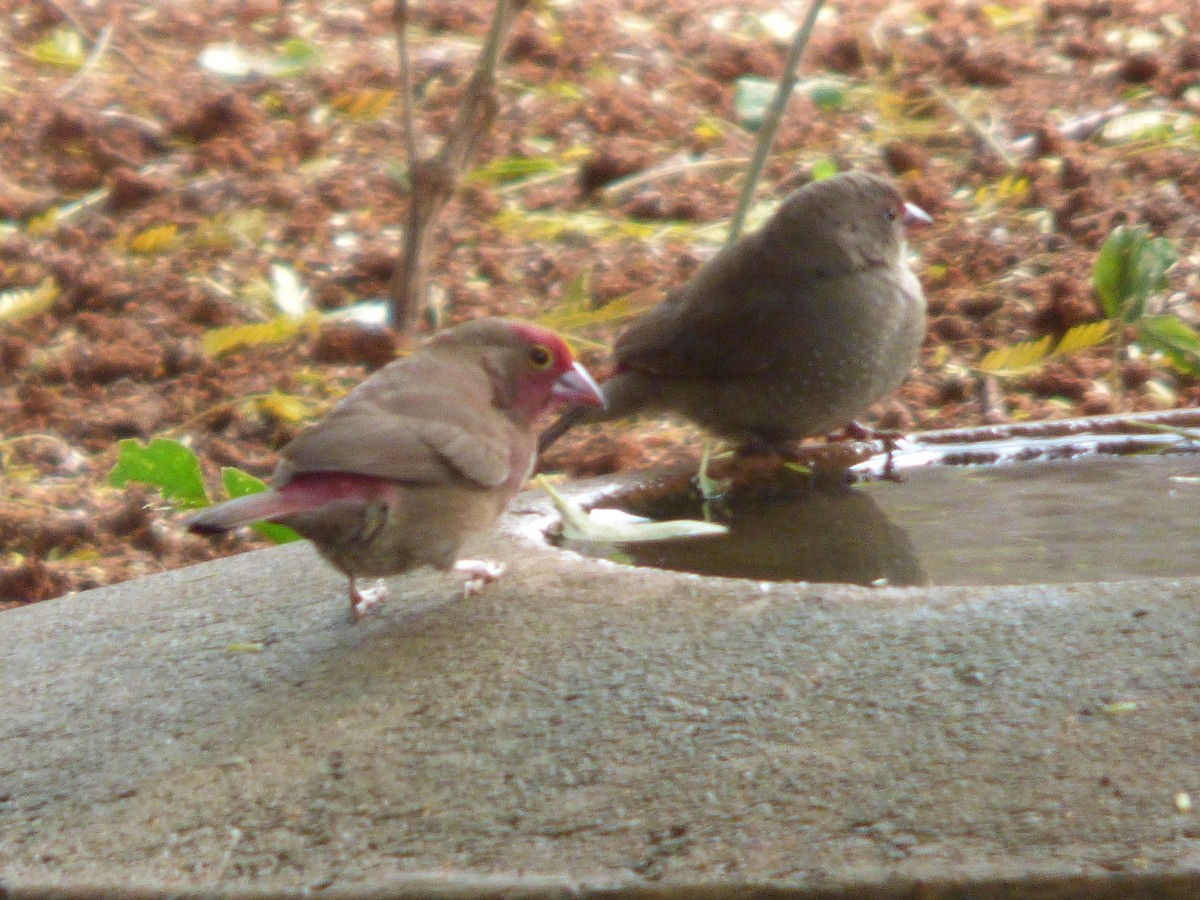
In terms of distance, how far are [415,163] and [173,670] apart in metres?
2.58

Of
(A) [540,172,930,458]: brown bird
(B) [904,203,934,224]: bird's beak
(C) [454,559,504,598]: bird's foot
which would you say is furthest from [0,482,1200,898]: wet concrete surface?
(B) [904,203,934,224]: bird's beak

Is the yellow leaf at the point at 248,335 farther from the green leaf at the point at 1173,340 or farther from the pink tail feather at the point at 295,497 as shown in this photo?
the green leaf at the point at 1173,340

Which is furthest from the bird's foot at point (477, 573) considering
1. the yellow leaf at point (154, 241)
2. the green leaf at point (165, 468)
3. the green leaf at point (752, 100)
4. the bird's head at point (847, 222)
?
the green leaf at point (752, 100)

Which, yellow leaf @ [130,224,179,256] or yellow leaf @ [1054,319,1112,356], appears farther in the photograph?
yellow leaf @ [130,224,179,256]

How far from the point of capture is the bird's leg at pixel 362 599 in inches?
126

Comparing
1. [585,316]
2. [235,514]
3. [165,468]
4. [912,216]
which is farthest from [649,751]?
[585,316]

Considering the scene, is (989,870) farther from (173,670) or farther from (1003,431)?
(1003,431)

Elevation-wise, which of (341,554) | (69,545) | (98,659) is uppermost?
(341,554)

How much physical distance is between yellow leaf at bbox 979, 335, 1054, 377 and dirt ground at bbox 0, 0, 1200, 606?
0.09m

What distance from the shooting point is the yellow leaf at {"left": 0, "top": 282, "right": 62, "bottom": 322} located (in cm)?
571

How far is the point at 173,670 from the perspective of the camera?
9.95 feet

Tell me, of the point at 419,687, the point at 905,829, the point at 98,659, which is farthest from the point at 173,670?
the point at 905,829

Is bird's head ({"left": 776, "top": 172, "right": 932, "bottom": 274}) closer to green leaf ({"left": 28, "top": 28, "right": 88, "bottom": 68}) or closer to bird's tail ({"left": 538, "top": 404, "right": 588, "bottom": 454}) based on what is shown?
bird's tail ({"left": 538, "top": 404, "right": 588, "bottom": 454})

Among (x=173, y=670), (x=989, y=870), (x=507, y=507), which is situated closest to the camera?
(x=989, y=870)
